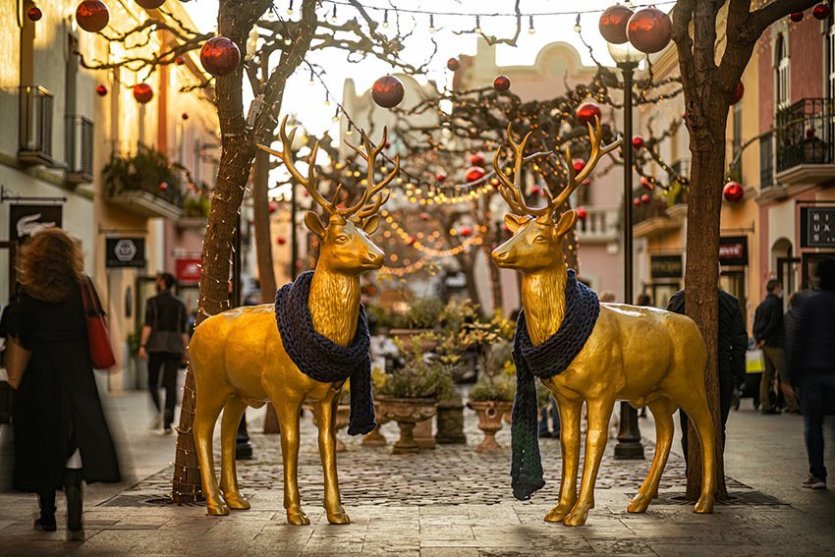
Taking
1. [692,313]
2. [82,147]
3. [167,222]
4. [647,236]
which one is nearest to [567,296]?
[692,313]

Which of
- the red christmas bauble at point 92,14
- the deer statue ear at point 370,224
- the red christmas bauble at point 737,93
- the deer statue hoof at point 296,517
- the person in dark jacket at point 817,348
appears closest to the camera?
the deer statue hoof at point 296,517

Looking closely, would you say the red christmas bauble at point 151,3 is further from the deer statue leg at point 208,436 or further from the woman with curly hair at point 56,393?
the deer statue leg at point 208,436

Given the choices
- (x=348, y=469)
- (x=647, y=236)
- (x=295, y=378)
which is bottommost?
(x=348, y=469)

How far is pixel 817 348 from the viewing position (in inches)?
433

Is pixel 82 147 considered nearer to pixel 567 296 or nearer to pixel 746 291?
pixel 746 291

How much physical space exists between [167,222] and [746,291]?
15.9 metres

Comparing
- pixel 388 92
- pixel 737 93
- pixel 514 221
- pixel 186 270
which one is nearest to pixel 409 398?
pixel 388 92

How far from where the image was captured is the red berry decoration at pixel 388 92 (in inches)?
494

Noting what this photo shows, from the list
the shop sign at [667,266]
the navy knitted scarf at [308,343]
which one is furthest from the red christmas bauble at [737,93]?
the shop sign at [667,266]

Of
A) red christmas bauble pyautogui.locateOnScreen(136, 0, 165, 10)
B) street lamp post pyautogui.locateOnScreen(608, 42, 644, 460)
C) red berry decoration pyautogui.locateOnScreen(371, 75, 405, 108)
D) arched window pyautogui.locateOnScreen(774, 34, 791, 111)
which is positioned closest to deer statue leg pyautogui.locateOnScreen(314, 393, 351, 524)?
red christmas bauble pyautogui.locateOnScreen(136, 0, 165, 10)

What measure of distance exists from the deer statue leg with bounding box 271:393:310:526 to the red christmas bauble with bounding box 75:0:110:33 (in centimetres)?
387

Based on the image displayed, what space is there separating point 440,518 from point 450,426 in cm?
672

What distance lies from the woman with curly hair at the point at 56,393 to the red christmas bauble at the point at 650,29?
15.0 feet

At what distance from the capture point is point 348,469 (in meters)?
13.8
